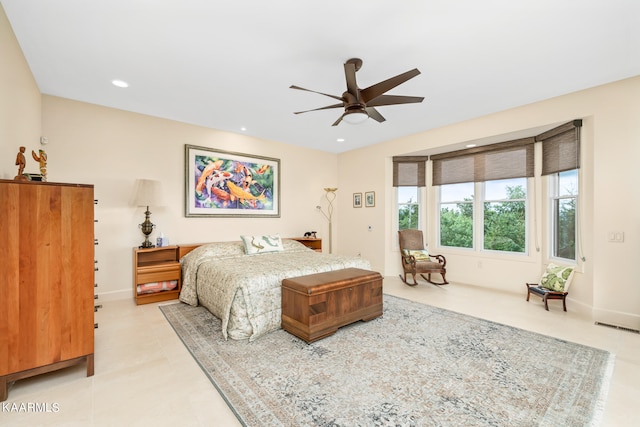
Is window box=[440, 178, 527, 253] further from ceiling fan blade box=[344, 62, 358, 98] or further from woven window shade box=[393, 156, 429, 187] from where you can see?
ceiling fan blade box=[344, 62, 358, 98]

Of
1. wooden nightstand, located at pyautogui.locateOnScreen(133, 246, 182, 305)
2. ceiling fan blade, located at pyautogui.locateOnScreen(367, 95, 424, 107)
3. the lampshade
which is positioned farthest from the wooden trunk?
the lampshade

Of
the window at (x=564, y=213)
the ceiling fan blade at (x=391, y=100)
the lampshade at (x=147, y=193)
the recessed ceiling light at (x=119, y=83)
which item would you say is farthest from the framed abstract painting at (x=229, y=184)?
the window at (x=564, y=213)

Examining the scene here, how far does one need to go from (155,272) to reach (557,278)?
17.8 ft

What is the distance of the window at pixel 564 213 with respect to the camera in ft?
12.4

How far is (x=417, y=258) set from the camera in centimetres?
499

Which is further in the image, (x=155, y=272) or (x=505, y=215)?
(x=505, y=215)

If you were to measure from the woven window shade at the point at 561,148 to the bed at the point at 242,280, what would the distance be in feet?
9.91

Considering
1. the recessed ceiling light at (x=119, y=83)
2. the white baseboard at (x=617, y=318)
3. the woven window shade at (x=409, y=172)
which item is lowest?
the white baseboard at (x=617, y=318)

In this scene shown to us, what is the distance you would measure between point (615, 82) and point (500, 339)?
3172 mm

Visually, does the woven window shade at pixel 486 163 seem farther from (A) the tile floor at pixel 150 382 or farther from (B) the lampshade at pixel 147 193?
(B) the lampshade at pixel 147 193

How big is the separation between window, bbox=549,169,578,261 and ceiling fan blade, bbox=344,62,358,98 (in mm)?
3391

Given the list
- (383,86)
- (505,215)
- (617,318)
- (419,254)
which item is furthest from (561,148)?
(383,86)

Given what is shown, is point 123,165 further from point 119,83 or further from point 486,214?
point 486,214

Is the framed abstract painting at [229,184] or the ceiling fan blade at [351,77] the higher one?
the ceiling fan blade at [351,77]
